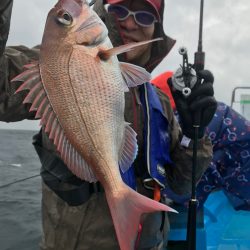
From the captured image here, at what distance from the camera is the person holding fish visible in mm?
1740

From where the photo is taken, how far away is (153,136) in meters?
2.59

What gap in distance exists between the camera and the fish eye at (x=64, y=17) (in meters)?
1.71

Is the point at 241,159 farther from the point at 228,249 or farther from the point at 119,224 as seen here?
the point at 119,224

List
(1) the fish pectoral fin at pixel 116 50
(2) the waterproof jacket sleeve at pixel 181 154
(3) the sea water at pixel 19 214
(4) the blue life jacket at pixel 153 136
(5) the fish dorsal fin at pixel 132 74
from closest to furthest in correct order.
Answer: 1. (1) the fish pectoral fin at pixel 116 50
2. (5) the fish dorsal fin at pixel 132 74
3. (4) the blue life jacket at pixel 153 136
4. (2) the waterproof jacket sleeve at pixel 181 154
5. (3) the sea water at pixel 19 214

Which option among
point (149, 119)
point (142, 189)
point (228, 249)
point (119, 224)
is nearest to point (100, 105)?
point (119, 224)

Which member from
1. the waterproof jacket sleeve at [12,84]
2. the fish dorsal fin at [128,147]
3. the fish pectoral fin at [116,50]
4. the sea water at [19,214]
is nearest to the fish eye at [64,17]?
the fish pectoral fin at [116,50]

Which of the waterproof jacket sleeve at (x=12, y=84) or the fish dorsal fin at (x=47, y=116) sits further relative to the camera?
the waterproof jacket sleeve at (x=12, y=84)

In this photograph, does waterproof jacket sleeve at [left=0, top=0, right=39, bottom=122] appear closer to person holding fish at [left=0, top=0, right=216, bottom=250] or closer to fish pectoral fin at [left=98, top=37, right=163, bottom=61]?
person holding fish at [left=0, top=0, right=216, bottom=250]

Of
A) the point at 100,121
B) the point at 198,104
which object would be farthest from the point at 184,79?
the point at 100,121

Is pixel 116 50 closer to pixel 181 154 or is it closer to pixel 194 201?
pixel 181 154

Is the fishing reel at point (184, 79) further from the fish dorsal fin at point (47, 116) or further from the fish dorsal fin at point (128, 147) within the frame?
the fish dorsal fin at point (47, 116)

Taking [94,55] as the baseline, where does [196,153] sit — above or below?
below

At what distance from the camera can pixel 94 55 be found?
1735 millimetres

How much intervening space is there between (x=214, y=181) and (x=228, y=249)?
72cm
